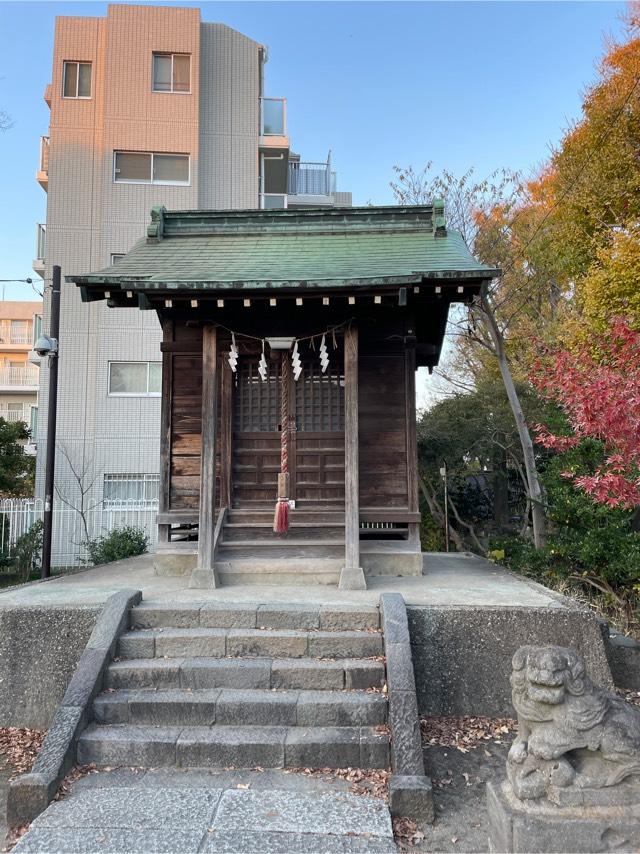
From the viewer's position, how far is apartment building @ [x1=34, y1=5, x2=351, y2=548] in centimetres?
1605

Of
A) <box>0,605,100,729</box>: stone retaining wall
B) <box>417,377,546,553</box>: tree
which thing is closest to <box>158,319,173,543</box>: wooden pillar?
<box>0,605,100,729</box>: stone retaining wall

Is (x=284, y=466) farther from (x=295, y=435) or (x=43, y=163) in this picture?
(x=43, y=163)

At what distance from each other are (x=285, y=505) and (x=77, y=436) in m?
11.4

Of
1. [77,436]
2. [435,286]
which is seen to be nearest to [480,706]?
[435,286]

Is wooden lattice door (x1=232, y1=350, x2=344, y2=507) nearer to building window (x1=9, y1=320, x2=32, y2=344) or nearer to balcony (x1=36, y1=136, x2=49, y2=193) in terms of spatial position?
balcony (x1=36, y1=136, x2=49, y2=193)

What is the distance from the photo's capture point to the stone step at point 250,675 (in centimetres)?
459

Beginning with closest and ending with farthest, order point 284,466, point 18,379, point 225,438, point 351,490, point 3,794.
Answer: point 3,794, point 351,490, point 284,466, point 225,438, point 18,379

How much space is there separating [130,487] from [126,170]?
32.4 feet

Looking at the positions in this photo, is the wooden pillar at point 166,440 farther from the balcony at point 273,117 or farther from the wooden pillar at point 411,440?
the balcony at point 273,117

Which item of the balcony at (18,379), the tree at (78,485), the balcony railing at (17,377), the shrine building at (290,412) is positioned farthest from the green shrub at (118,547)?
the balcony railing at (17,377)

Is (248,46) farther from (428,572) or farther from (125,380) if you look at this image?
(428,572)

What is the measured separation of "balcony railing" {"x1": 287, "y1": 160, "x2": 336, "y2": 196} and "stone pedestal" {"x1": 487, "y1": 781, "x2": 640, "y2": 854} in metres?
19.8

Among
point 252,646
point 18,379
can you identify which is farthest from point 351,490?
point 18,379

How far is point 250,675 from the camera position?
4629mm
